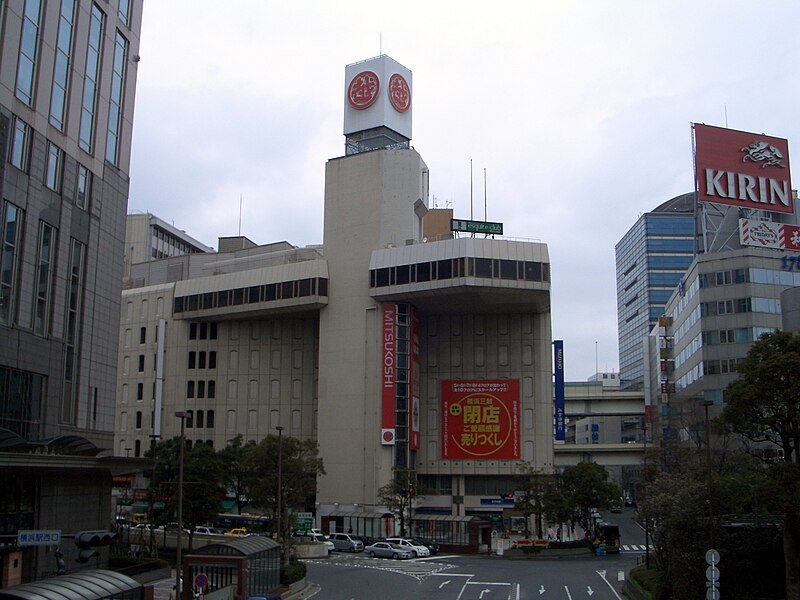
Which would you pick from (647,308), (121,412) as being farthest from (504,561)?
(647,308)

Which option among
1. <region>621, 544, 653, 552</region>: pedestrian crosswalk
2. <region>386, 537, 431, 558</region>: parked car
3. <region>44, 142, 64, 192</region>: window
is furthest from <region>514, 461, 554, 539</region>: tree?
<region>44, 142, 64, 192</region>: window

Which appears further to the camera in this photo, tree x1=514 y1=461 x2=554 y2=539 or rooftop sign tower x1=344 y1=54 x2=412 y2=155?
rooftop sign tower x1=344 y1=54 x2=412 y2=155

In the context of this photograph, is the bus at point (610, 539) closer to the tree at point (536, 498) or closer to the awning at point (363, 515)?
the tree at point (536, 498)

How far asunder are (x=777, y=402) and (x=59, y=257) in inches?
1461

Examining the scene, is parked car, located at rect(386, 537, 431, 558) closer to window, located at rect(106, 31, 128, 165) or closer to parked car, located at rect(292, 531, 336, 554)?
parked car, located at rect(292, 531, 336, 554)

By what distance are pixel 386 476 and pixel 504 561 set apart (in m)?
21.0

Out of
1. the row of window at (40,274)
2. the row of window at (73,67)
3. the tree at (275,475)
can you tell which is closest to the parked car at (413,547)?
the tree at (275,475)

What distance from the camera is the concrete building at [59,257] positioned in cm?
4062

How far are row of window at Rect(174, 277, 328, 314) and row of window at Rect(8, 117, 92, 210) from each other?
42380 millimetres

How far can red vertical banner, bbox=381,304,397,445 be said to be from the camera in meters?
85.4

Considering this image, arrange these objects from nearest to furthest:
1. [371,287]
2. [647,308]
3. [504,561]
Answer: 1. [504,561]
2. [371,287]
3. [647,308]

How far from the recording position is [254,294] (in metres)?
95.9

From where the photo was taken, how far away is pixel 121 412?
A: 4195 inches

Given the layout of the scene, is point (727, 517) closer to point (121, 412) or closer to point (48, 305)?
point (48, 305)
